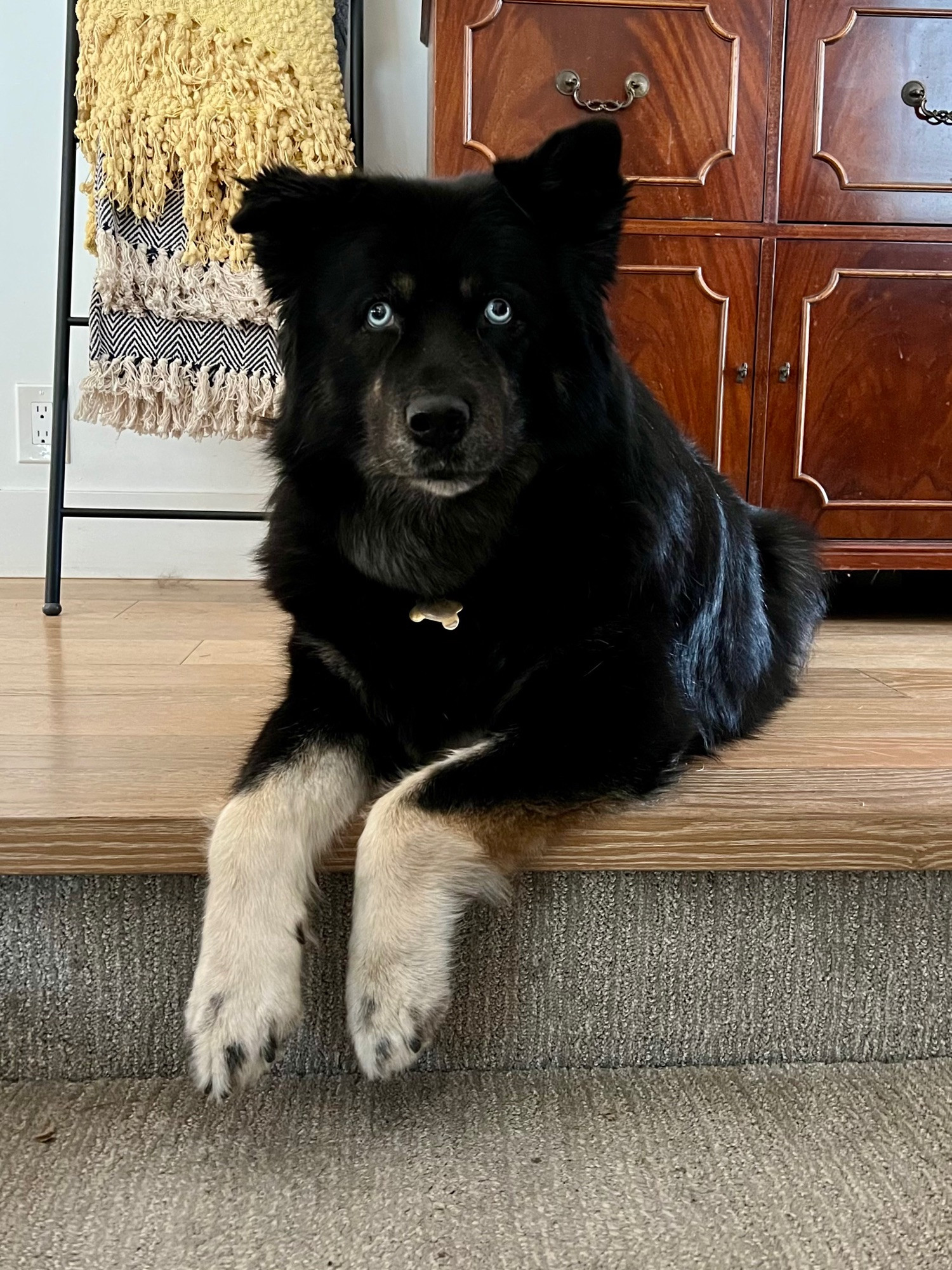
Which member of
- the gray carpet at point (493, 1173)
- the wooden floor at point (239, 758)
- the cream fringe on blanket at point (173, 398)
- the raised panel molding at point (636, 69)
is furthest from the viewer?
the cream fringe on blanket at point (173, 398)

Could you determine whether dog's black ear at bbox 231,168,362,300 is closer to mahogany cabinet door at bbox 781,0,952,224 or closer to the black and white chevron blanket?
the black and white chevron blanket

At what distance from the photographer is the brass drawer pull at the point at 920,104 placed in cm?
259

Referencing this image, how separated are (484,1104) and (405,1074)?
3.6 inches

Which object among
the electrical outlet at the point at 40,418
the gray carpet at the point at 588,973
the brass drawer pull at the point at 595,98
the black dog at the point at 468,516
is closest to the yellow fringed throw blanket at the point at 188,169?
the brass drawer pull at the point at 595,98

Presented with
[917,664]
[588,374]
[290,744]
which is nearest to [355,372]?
[588,374]

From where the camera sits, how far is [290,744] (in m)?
1.35

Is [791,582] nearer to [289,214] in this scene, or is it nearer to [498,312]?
[498,312]

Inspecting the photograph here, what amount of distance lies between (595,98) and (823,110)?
55 centimetres

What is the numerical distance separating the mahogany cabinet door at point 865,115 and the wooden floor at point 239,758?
112 cm

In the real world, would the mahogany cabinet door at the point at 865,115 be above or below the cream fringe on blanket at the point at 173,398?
above

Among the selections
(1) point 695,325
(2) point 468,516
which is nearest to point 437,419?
(2) point 468,516

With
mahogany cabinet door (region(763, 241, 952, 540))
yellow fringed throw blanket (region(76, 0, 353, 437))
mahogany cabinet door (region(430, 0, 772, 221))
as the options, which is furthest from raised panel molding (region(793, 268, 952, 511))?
yellow fringed throw blanket (region(76, 0, 353, 437))

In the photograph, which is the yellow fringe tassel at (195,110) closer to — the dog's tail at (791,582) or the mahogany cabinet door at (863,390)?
the mahogany cabinet door at (863,390)

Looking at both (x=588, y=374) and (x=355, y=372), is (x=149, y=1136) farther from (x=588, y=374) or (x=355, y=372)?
(x=588, y=374)
